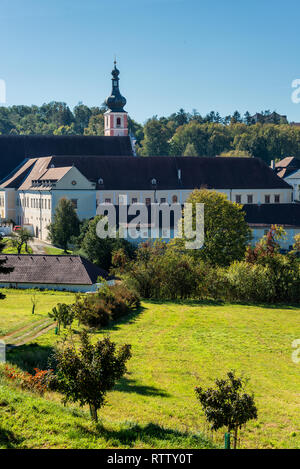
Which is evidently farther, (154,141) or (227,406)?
(154,141)

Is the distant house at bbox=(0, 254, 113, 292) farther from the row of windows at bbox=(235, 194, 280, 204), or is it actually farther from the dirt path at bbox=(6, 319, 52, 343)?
the row of windows at bbox=(235, 194, 280, 204)

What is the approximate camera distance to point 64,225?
176 feet

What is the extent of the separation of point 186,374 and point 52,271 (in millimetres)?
22078

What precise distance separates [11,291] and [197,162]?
36549 millimetres

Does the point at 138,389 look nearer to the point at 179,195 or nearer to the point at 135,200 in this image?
the point at 135,200

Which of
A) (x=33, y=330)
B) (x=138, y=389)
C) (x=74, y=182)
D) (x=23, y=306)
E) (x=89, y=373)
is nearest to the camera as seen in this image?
(x=89, y=373)

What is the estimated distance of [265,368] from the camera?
21359mm

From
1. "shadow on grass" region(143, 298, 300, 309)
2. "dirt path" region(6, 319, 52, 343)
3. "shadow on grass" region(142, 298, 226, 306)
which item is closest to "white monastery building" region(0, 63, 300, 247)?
"shadow on grass" region(143, 298, 300, 309)

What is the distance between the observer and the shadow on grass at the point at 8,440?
11.5 metres

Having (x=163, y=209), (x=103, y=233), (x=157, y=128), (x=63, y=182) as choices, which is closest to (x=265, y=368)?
(x=103, y=233)

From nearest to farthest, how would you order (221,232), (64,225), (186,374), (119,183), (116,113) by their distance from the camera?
(186,374) < (221,232) < (64,225) < (119,183) < (116,113)

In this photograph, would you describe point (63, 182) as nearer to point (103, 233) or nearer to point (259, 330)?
point (103, 233)

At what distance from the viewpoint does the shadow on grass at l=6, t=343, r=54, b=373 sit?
1946cm

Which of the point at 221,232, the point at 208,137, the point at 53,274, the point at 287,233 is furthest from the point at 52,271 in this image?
the point at 208,137
